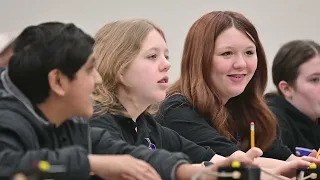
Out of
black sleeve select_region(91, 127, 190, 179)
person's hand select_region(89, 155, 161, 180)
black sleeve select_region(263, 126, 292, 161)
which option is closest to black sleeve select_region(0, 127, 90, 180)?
person's hand select_region(89, 155, 161, 180)

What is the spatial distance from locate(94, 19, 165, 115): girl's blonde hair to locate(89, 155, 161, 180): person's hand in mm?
424

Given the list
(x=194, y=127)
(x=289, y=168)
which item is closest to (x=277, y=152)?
(x=194, y=127)

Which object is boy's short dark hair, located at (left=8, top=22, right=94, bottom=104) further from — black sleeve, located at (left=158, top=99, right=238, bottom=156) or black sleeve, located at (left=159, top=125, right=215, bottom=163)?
black sleeve, located at (left=158, top=99, right=238, bottom=156)

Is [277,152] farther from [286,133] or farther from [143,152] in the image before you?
[143,152]

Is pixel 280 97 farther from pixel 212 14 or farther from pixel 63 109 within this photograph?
pixel 63 109

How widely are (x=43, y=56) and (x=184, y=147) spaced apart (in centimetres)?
57

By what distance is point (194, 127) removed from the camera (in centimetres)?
168

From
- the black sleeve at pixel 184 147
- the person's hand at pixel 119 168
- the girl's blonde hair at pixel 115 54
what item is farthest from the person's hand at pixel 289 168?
the person's hand at pixel 119 168

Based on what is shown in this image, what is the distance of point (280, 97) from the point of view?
7.15ft

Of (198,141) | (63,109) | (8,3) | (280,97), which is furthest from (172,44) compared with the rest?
(63,109)

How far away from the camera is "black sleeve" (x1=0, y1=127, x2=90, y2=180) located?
0.93 m

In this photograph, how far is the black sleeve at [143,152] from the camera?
42.0 inches

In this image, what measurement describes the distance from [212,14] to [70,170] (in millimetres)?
952

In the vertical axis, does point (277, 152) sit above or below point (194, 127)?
below
